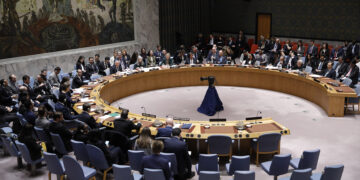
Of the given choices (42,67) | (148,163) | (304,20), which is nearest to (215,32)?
(304,20)

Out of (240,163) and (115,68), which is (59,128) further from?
(115,68)

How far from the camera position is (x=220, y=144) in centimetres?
698

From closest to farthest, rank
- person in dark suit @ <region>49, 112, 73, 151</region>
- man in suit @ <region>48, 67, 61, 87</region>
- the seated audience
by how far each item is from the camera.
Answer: the seated audience → person in dark suit @ <region>49, 112, 73, 151</region> → man in suit @ <region>48, 67, 61, 87</region>

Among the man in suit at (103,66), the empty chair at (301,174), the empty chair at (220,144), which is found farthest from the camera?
the man in suit at (103,66)

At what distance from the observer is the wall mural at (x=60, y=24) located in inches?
497

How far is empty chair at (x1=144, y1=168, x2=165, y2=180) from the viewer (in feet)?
17.2

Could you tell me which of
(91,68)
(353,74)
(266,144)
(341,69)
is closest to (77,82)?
(91,68)

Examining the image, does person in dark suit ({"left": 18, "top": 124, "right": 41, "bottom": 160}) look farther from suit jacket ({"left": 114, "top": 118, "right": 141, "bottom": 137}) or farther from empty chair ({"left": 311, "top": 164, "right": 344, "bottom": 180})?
empty chair ({"left": 311, "top": 164, "right": 344, "bottom": 180})

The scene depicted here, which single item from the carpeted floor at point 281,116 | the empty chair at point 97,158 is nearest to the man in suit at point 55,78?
the carpeted floor at point 281,116

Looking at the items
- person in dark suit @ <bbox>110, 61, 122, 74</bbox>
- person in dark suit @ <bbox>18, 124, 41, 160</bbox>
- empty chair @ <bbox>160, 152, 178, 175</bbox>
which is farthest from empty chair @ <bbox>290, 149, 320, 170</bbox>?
person in dark suit @ <bbox>110, 61, 122, 74</bbox>

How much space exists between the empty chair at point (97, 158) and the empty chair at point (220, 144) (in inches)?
78.7

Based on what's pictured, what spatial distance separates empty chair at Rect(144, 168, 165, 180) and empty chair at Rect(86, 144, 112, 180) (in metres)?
1.19

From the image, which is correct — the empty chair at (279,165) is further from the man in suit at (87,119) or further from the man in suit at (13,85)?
the man in suit at (13,85)

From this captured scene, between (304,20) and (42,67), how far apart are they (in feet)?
43.0
